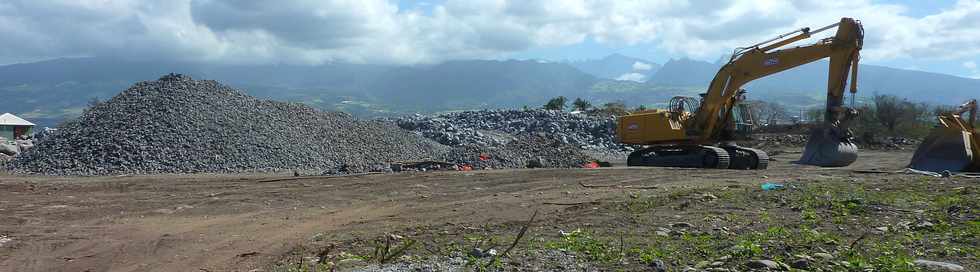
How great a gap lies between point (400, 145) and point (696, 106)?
8980 mm

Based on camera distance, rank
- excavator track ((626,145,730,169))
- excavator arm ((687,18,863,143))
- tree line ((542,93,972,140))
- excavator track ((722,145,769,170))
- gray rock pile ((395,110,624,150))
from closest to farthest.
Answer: excavator arm ((687,18,863,143)), excavator track ((626,145,730,169)), excavator track ((722,145,769,170)), gray rock pile ((395,110,624,150)), tree line ((542,93,972,140))

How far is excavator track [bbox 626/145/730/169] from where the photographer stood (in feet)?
60.4

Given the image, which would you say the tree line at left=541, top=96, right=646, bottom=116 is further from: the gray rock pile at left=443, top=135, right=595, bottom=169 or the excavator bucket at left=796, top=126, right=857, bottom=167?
the excavator bucket at left=796, top=126, right=857, bottom=167

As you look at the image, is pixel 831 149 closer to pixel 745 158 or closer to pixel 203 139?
pixel 745 158

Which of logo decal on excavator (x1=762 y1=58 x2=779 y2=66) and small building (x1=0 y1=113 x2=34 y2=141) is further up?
logo decal on excavator (x1=762 y1=58 x2=779 y2=66)

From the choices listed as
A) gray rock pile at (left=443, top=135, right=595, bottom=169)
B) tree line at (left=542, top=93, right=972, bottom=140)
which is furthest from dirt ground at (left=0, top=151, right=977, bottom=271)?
tree line at (left=542, top=93, right=972, bottom=140)

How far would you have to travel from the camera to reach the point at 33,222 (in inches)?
365

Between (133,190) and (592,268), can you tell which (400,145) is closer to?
(133,190)

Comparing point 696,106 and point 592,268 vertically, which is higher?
point 696,106

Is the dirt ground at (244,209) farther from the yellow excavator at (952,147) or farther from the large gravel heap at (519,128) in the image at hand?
the large gravel heap at (519,128)

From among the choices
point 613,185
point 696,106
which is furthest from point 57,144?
point 696,106

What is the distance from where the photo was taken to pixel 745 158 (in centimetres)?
1914

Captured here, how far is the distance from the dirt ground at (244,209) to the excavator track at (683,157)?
242 cm

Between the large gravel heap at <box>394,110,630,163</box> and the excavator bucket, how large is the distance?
9.91 metres
